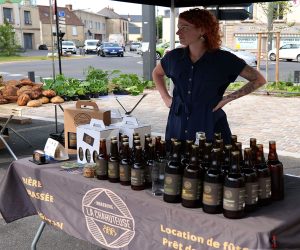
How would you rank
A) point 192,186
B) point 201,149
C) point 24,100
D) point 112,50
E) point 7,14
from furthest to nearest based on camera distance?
point 7,14 → point 112,50 → point 24,100 → point 201,149 → point 192,186

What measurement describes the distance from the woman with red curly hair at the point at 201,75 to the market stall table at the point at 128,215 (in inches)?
28.4

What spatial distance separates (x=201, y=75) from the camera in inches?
116

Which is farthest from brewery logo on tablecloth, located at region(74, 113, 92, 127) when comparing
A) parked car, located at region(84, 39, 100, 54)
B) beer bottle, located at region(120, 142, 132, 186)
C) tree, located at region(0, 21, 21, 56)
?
parked car, located at region(84, 39, 100, 54)

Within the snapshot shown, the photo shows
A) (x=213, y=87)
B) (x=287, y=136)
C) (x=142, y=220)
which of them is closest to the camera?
(x=142, y=220)

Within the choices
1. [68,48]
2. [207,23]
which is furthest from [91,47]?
[207,23]

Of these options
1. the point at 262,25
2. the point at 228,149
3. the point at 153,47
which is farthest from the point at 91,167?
the point at 262,25

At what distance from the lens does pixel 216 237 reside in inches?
77.2

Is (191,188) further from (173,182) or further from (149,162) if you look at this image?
(149,162)

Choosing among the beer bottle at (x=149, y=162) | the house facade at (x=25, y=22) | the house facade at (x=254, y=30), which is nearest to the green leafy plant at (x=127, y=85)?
the beer bottle at (x=149, y=162)

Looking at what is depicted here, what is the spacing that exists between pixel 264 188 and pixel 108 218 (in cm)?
88

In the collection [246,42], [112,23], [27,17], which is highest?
[112,23]

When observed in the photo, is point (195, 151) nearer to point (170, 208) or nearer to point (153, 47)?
point (170, 208)

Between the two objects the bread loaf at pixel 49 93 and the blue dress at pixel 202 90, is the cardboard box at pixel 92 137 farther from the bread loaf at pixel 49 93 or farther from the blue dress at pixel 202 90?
the bread loaf at pixel 49 93

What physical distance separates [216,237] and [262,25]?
39.2 metres
